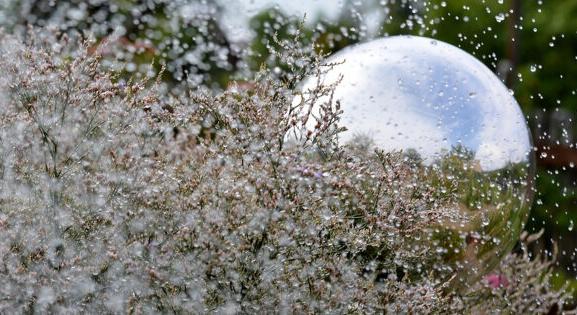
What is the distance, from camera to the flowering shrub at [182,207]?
2.31 m

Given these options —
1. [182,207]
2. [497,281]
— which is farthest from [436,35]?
[182,207]

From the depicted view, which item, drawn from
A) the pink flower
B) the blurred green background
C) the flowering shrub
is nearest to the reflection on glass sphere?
the pink flower

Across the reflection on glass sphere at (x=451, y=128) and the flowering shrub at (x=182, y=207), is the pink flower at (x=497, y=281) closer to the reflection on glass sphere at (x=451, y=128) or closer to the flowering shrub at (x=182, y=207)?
the reflection on glass sphere at (x=451, y=128)

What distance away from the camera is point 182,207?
238cm

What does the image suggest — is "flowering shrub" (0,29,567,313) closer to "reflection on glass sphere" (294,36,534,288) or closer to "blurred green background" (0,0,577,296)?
"reflection on glass sphere" (294,36,534,288)

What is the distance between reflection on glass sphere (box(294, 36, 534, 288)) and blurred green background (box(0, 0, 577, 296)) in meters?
5.01

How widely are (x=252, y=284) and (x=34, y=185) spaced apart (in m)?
0.62

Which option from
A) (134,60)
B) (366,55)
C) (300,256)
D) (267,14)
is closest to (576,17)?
(267,14)

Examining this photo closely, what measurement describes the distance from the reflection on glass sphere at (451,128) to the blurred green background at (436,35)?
501cm

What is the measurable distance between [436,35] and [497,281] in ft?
20.5

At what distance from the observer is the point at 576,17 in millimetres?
8836

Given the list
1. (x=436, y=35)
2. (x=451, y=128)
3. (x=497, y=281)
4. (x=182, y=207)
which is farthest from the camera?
(x=436, y=35)

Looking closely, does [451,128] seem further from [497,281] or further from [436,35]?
[436,35]

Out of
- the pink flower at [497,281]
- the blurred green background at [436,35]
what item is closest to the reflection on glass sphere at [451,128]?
the pink flower at [497,281]
